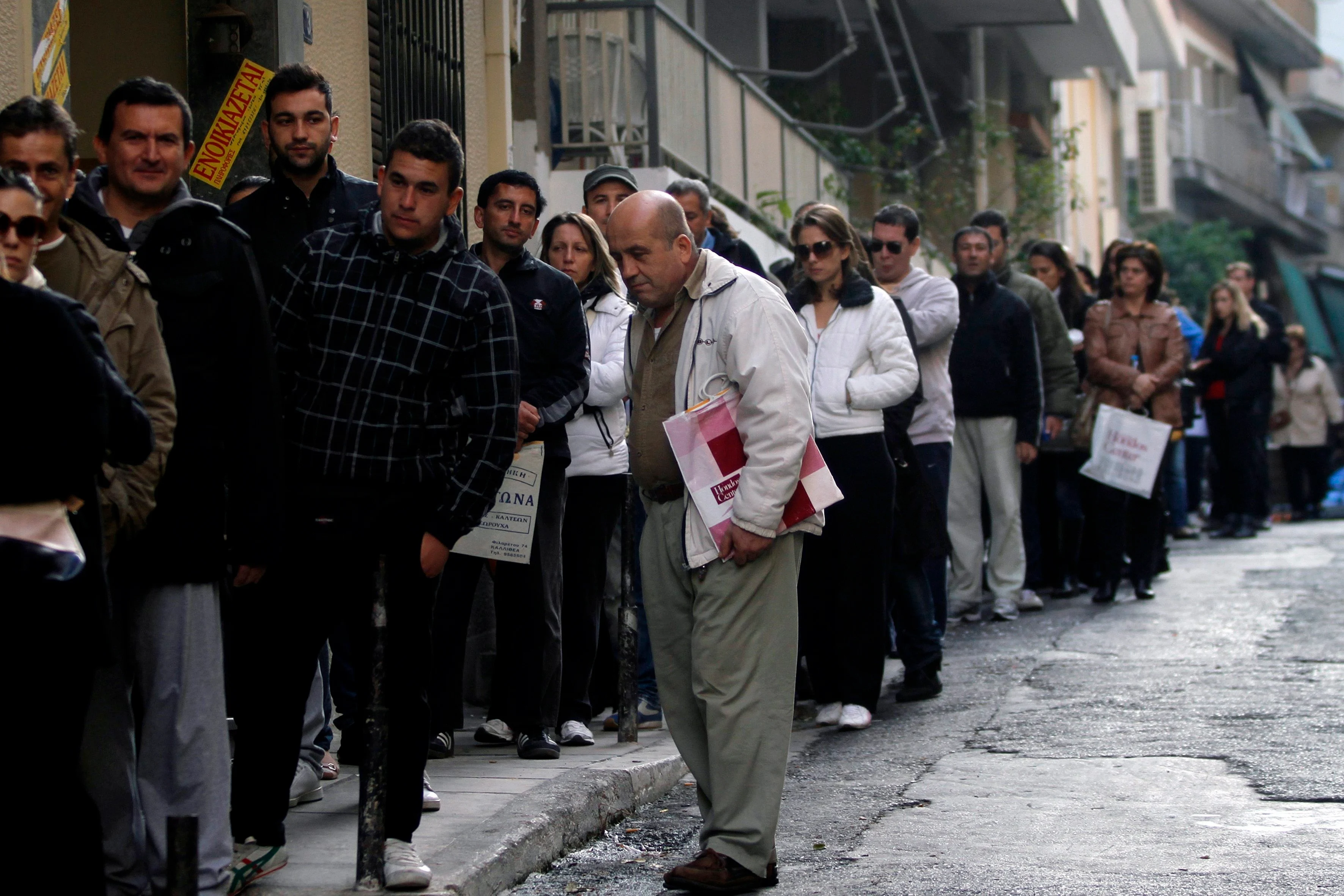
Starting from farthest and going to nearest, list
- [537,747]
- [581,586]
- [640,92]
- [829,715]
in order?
[640,92] < [829,715] < [581,586] < [537,747]

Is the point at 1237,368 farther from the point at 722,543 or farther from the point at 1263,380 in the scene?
the point at 722,543

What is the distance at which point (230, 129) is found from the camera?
300 inches

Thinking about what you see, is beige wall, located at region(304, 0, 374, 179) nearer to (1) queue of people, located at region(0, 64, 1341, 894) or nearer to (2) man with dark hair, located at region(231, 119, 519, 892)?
(1) queue of people, located at region(0, 64, 1341, 894)

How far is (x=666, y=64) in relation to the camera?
13.3m

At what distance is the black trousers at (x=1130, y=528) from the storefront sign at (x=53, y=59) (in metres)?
7.87

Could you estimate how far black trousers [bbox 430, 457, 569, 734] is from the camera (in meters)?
6.55

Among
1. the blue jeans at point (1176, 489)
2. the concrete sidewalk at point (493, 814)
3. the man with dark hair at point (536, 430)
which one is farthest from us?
the blue jeans at point (1176, 489)

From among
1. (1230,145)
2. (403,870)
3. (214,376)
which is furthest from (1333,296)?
(214,376)

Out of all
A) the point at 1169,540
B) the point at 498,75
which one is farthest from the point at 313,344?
the point at 1169,540

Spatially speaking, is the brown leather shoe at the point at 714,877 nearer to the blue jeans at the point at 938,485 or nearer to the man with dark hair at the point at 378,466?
the man with dark hair at the point at 378,466

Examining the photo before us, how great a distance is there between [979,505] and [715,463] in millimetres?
6508

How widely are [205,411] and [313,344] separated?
441 millimetres

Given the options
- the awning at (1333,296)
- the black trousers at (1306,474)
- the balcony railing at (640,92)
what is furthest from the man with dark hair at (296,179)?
the awning at (1333,296)

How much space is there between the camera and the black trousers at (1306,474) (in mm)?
21531
